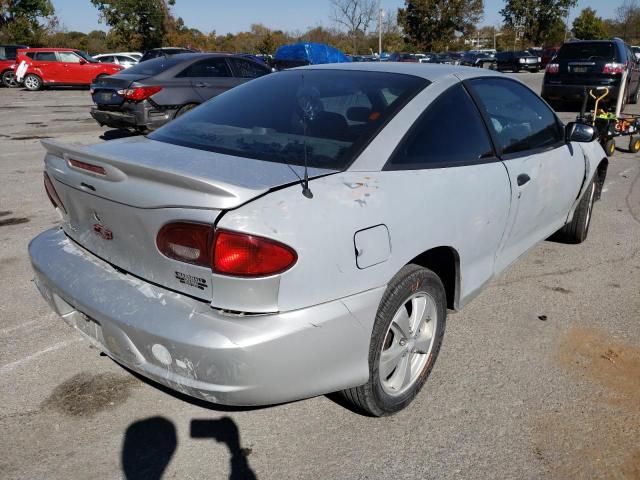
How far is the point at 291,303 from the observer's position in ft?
6.56

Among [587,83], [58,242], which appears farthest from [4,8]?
[58,242]

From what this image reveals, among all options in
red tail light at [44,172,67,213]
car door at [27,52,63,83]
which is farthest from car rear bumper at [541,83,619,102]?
car door at [27,52,63,83]

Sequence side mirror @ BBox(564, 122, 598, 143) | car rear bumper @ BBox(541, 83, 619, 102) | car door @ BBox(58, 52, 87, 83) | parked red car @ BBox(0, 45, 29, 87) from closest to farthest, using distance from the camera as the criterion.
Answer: side mirror @ BBox(564, 122, 598, 143)
car rear bumper @ BBox(541, 83, 619, 102)
car door @ BBox(58, 52, 87, 83)
parked red car @ BBox(0, 45, 29, 87)

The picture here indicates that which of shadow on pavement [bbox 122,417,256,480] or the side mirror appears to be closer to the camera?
shadow on pavement [bbox 122,417,256,480]

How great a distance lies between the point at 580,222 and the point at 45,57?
22.2 meters

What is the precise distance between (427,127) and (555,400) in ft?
4.81

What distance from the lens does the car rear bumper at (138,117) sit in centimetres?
871

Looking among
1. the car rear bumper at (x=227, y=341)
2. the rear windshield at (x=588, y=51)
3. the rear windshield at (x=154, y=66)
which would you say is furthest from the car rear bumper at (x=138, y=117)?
the rear windshield at (x=588, y=51)

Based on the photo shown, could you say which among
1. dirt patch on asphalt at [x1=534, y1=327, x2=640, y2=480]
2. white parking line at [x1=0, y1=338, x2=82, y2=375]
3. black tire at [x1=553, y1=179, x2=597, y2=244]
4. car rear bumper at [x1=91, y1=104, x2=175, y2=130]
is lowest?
dirt patch on asphalt at [x1=534, y1=327, x2=640, y2=480]

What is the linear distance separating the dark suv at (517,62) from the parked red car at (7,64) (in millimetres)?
28805

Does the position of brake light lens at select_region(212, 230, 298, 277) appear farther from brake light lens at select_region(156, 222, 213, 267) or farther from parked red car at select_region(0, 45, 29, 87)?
parked red car at select_region(0, 45, 29, 87)

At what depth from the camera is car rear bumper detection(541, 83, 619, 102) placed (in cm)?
1285

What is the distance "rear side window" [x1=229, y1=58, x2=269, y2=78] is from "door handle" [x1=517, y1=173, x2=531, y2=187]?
26.6ft

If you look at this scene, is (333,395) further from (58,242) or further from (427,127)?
(58,242)
